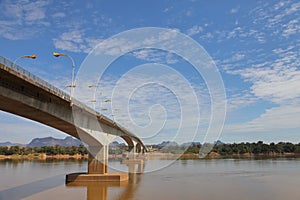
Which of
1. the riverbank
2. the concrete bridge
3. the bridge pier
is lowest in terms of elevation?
the riverbank

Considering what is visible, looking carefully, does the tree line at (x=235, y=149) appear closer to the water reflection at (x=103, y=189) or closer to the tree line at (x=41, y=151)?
the tree line at (x=41, y=151)

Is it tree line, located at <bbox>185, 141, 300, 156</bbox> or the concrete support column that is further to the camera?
tree line, located at <bbox>185, 141, 300, 156</bbox>

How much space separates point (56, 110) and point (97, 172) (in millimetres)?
13944

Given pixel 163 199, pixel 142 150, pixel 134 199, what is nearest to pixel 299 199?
pixel 163 199

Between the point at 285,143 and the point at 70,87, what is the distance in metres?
118

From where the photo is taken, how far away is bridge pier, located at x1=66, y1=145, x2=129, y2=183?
108ft

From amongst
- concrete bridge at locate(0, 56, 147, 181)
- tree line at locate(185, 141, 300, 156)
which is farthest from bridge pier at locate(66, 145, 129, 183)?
tree line at locate(185, 141, 300, 156)

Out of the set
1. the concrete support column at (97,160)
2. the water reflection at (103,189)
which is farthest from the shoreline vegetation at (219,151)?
the water reflection at (103,189)

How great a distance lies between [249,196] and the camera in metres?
23.7

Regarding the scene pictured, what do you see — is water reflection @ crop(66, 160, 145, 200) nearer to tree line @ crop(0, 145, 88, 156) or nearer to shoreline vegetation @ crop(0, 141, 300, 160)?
shoreline vegetation @ crop(0, 141, 300, 160)

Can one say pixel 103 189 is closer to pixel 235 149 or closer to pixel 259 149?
pixel 235 149

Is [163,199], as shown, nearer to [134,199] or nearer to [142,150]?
[134,199]

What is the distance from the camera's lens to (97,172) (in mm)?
34438

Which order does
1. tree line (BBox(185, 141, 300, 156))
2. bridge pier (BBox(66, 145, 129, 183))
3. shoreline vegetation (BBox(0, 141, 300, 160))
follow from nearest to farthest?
bridge pier (BBox(66, 145, 129, 183)) < shoreline vegetation (BBox(0, 141, 300, 160)) < tree line (BBox(185, 141, 300, 156))
